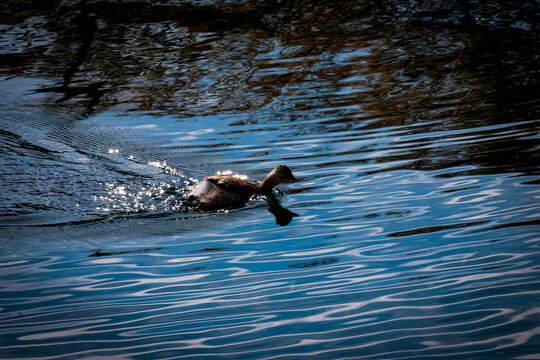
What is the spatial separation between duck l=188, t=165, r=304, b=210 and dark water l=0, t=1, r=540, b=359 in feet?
0.61

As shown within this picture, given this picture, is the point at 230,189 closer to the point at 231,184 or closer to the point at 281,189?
the point at 231,184

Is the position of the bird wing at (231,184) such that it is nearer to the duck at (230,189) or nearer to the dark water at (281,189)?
the duck at (230,189)

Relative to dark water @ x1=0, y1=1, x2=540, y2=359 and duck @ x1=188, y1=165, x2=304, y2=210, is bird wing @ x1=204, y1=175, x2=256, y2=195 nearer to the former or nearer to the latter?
duck @ x1=188, y1=165, x2=304, y2=210

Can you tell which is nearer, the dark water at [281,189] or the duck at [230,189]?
the dark water at [281,189]

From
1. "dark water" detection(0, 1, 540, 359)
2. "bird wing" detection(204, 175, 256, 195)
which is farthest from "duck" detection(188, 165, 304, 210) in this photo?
"dark water" detection(0, 1, 540, 359)

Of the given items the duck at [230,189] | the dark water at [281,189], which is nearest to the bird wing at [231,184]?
the duck at [230,189]

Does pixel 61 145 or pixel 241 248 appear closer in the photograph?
pixel 241 248

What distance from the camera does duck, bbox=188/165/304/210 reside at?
272 inches

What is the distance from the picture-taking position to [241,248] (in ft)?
19.0

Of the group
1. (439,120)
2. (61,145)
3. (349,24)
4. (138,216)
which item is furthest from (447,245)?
(349,24)

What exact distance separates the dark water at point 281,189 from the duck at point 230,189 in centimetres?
18

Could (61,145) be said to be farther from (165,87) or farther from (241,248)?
(241,248)

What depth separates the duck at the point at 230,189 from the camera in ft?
22.6

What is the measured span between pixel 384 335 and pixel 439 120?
17.9 feet
